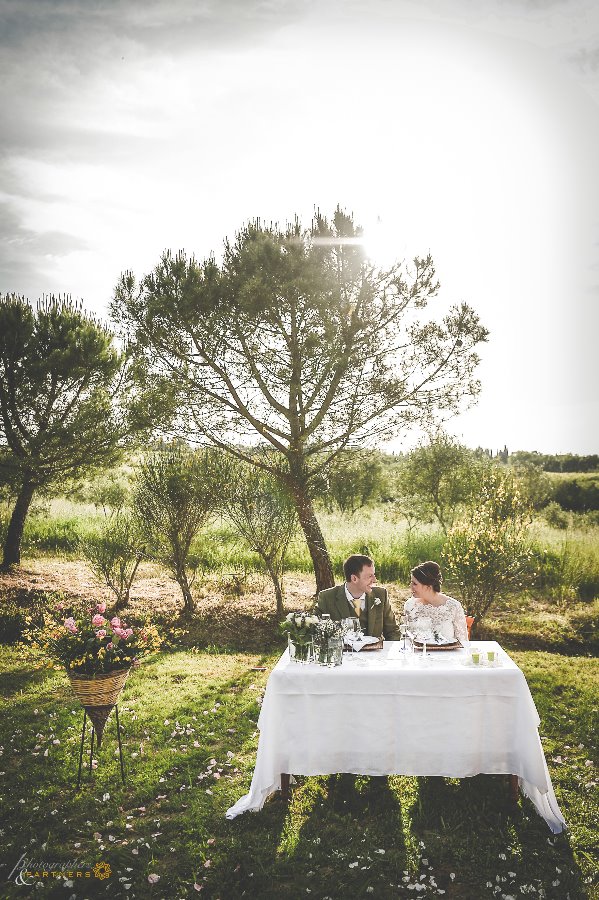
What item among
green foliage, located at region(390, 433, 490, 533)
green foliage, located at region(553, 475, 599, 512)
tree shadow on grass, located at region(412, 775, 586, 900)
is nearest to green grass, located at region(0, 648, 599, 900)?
tree shadow on grass, located at region(412, 775, 586, 900)

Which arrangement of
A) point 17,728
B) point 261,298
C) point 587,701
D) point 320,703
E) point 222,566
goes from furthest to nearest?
point 222,566
point 261,298
point 587,701
point 17,728
point 320,703

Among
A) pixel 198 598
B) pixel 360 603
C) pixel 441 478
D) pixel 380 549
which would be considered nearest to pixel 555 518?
pixel 441 478

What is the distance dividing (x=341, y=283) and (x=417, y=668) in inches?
229

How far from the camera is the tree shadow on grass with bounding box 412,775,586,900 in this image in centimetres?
338

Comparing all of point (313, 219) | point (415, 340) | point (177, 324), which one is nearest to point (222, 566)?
point (177, 324)

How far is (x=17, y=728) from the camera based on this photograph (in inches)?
223

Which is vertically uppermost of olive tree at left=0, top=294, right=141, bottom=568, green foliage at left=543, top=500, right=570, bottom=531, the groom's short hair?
olive tree at left=0, top=294, right=141, bottom=568

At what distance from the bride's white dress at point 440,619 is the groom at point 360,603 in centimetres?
23

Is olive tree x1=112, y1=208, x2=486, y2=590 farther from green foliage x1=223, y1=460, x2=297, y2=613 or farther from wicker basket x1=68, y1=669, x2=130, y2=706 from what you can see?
wicker basket x1=68, y1=669, x2=130, y2=706

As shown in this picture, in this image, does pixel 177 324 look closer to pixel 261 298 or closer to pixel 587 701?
pixel 261 298

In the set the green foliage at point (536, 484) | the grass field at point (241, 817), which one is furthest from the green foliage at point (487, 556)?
the green foliage at point (536, 484)

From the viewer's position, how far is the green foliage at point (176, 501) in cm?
982

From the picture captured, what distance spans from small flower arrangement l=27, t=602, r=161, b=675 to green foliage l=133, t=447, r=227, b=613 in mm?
5399

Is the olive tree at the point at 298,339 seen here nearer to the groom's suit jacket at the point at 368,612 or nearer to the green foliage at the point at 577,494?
the groom's suit jacket at the point at 368,612
